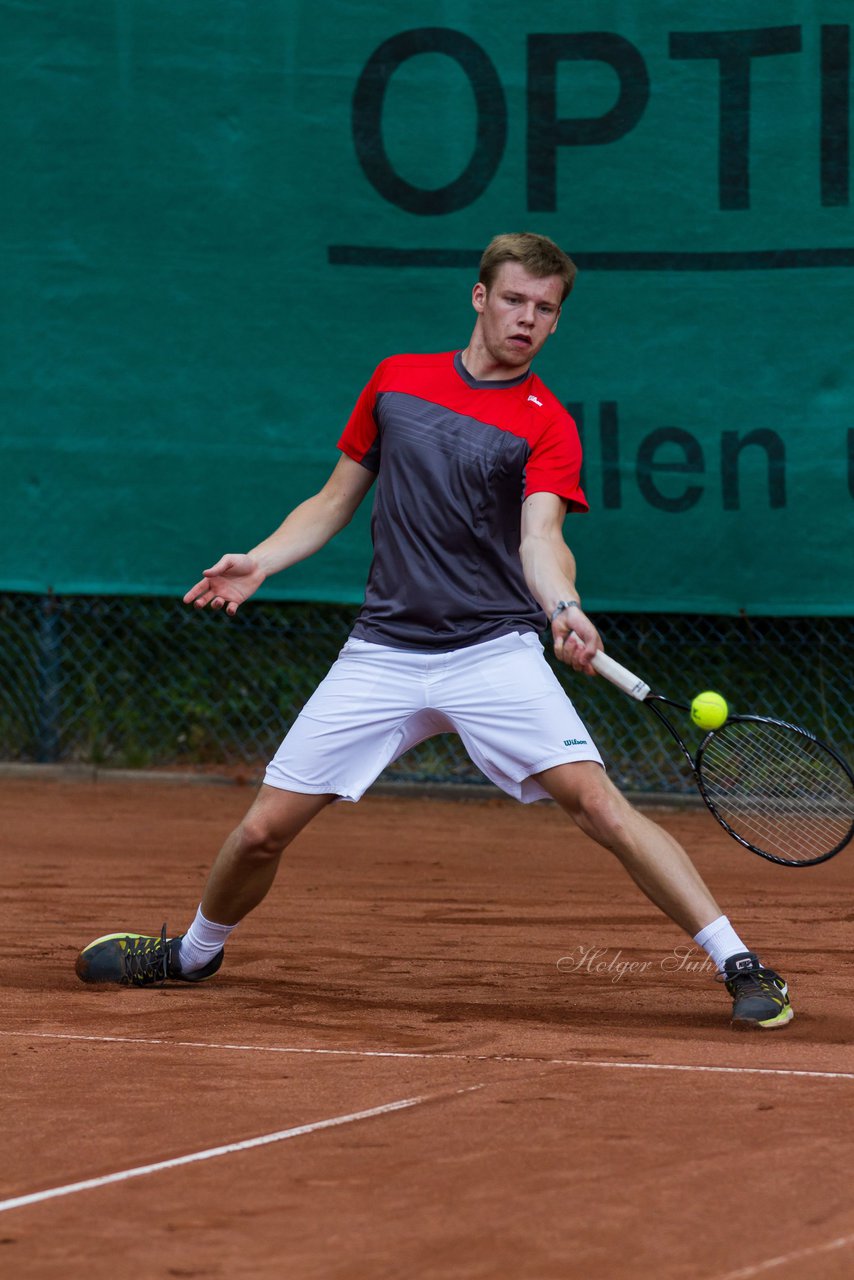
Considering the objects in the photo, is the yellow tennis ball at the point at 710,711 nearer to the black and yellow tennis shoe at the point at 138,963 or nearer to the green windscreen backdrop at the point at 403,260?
the black and yellow tennis shoe at the point at 138,963

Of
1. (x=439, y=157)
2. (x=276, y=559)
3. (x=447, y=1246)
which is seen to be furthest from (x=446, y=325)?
(x=447, y=1246)

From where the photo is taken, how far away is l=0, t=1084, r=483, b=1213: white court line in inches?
120

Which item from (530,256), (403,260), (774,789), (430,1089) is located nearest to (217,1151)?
(430,1089)

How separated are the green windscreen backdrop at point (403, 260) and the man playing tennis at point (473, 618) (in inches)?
123

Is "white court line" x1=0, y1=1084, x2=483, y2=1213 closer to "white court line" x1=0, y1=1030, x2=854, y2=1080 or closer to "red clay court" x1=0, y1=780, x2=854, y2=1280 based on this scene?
"red clay court" x1=0, y1=780, x2=854, y2=1280

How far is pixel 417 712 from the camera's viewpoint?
4.49 metres

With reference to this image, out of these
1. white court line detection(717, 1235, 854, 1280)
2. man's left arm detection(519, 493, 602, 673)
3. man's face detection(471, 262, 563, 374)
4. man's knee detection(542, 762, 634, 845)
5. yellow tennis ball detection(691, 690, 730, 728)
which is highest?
man's face detection(471, 262, 563, 374)

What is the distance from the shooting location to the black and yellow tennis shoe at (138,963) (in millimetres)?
4785

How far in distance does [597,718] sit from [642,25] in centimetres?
291

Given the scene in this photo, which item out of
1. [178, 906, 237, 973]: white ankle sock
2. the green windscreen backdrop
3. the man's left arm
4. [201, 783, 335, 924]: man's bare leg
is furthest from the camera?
the green windscreen backdrop

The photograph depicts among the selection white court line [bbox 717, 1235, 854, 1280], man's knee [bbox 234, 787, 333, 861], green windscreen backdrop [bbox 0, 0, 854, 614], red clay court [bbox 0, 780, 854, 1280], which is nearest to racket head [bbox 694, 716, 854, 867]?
red clay court [bbox 0, 780, 854, 1280]

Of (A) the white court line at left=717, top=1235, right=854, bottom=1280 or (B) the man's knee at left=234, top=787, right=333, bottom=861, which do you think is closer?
(A) the white court line at left=717, top=1235, right=854, bottom=1280

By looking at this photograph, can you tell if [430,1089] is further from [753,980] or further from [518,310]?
[518,310]

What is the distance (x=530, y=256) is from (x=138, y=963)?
2.02m
